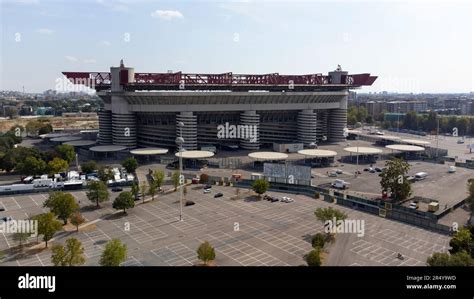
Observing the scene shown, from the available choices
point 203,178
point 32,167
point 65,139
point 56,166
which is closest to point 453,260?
point 203,178

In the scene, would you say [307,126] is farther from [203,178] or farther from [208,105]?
[203,178]

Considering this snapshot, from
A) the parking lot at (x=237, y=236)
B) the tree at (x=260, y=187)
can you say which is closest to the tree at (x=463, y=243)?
the parking lot at (x=237, y=236)

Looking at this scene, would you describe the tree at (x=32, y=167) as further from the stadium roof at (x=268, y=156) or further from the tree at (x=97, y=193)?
the stadium roof at (x=268, y=156)

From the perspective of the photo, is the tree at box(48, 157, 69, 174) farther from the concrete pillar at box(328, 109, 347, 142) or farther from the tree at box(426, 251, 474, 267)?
the concrete pillar at box(328, 109, 347, 142)

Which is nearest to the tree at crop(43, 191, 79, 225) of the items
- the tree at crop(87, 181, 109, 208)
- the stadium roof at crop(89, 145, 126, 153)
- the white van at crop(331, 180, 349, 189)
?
the tree at crop(87, 181, 109, 208)
